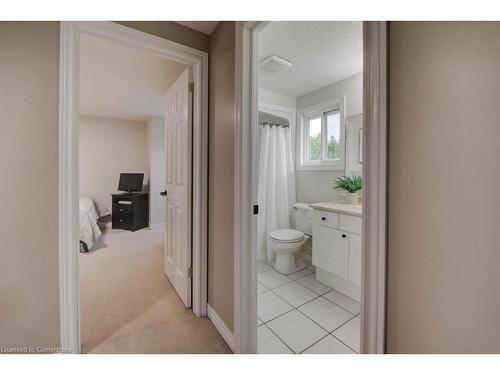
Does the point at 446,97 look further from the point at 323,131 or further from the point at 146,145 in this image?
the point at 146,145

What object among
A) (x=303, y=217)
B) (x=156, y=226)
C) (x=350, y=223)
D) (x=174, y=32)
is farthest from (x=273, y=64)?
(x=156, y=226)

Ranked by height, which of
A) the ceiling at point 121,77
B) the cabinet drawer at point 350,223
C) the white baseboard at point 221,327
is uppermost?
the ceiling at point 121,77

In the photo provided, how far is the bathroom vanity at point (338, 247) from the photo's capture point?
1.91 meters

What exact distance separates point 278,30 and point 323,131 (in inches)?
58.6

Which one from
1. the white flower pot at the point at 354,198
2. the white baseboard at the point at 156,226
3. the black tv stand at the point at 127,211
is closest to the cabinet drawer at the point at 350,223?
the white flower pot at the point at 354,198

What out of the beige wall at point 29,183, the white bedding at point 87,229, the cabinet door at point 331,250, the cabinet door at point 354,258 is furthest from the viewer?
the white bedding at point 87,229

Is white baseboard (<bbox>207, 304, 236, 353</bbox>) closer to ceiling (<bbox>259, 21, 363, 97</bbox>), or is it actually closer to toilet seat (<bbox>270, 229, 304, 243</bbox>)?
toilet seat (<bbox>270, 229, 304, 243</bbox>)

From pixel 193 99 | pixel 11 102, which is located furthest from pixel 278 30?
pixel 11 102

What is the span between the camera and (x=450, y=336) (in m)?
0.56

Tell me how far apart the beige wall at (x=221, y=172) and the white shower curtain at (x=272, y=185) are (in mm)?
1261

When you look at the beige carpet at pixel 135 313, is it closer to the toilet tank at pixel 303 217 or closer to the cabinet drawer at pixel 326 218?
the cabinet drawer at pixel 326 218

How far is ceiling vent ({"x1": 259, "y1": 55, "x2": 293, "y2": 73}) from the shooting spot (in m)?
2.10

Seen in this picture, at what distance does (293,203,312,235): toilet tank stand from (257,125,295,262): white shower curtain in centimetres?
14

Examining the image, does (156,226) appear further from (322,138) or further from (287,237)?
(322,138)
